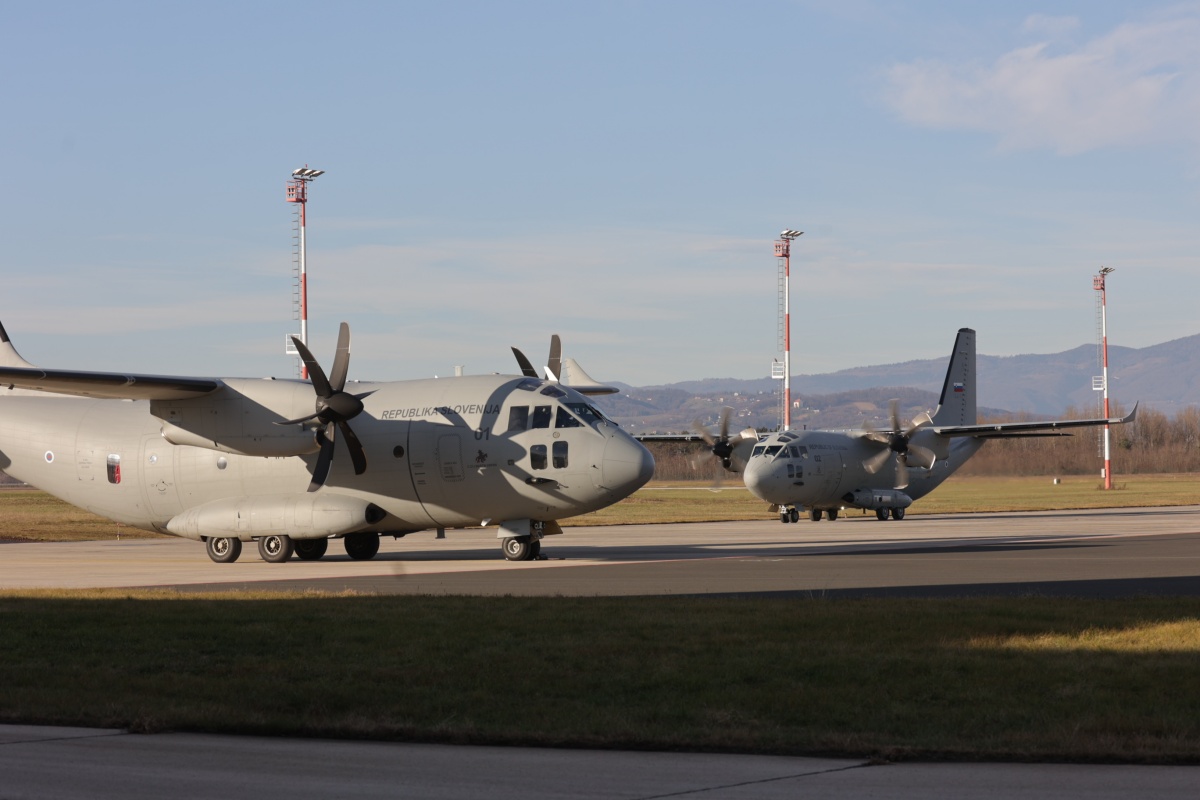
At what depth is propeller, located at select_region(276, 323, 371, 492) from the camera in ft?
86.4

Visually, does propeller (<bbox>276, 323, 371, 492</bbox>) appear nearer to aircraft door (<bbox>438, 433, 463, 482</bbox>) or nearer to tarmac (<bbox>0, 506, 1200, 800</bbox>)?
aircraft door (<bbox>438, 433, 463, 482</bbox>)

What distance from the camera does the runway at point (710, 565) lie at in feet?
67.9

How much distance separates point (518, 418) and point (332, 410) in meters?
3.77

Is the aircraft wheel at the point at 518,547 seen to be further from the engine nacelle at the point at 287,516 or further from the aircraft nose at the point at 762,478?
the aircraft nose at the point at 762,478

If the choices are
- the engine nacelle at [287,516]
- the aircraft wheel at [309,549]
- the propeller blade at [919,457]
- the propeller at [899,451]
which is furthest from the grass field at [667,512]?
the engine nacelle at [287,516]

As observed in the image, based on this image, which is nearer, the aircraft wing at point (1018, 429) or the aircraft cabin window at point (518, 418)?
the aircraft cabin window at point (518, 418)

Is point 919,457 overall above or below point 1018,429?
below

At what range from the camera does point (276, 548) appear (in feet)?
93.4

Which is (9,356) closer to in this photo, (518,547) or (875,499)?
(518,547)

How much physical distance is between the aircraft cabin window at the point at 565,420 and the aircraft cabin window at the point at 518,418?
2.13 ft

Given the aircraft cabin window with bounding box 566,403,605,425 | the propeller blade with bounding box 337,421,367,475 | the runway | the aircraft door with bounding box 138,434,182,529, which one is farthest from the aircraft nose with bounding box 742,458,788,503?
the aircraft door with bounding box 138,434,182,529

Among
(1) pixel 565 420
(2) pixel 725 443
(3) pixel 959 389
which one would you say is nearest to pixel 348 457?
(1) pixel 565 420

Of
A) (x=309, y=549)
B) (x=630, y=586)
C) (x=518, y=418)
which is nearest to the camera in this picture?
(x=630, y=586)

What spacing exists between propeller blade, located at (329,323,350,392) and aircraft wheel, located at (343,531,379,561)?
4440 mm
